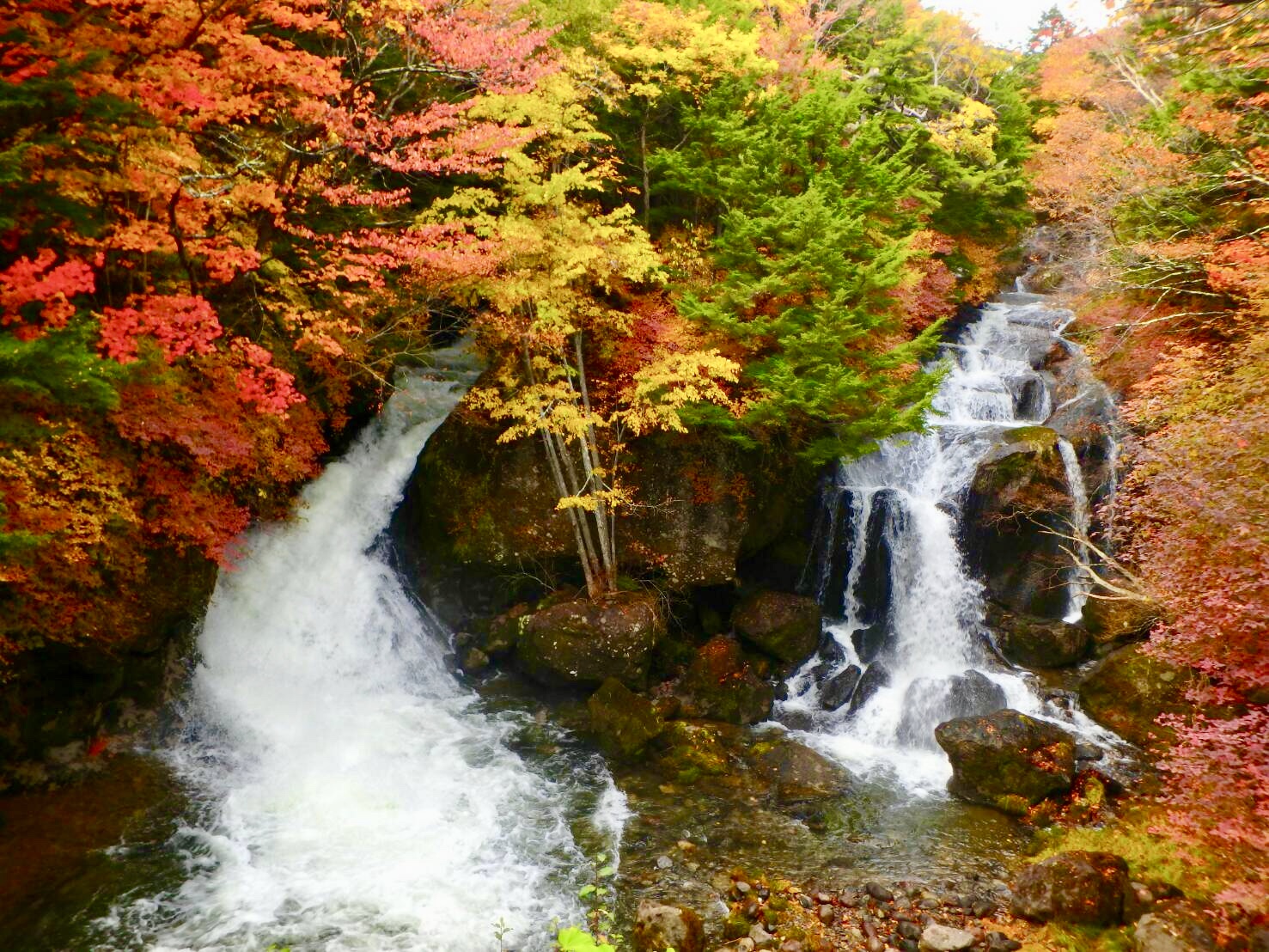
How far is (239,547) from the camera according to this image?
10.6 metres

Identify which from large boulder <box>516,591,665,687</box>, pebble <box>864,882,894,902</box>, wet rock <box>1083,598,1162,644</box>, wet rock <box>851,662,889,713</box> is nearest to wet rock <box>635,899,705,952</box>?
pebble <box>864,882,894,902</box>

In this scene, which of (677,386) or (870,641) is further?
(870,641)

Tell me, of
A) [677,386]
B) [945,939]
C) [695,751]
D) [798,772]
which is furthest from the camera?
[677,386]

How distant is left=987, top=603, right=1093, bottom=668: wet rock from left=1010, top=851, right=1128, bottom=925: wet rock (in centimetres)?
533

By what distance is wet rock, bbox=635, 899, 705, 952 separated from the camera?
20.8 ft

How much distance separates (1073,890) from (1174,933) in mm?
1030

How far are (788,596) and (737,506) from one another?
6.93ft

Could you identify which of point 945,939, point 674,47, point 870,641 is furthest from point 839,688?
point 674,47

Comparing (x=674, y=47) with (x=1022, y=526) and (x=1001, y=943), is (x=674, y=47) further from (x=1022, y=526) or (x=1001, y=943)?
(x=1001, y=943)

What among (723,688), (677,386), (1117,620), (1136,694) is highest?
(677,386)

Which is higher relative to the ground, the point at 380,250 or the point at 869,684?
the point at 380,250

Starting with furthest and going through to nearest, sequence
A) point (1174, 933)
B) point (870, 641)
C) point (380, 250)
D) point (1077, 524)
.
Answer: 1. point (1077, 524)
2. point (870, 641)
3. point (380, 250)
4. point (1174, 933)

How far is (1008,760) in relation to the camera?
9.17 metres

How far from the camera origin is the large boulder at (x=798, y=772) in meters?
9.41
